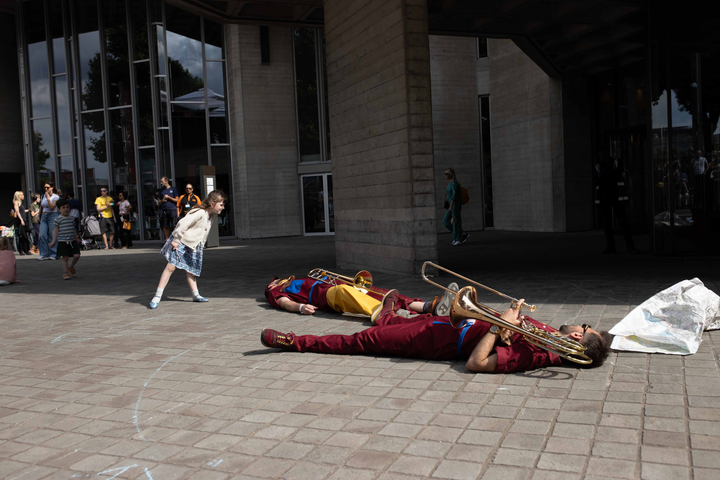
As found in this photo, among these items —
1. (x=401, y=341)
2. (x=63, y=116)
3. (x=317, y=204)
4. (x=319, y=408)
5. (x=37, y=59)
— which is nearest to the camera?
(x=319, y=408)

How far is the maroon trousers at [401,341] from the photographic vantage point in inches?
193

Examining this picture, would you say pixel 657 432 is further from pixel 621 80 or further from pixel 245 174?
pixel 245 174

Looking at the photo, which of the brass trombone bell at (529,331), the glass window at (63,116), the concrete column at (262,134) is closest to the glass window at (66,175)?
the glass window at (63,116)

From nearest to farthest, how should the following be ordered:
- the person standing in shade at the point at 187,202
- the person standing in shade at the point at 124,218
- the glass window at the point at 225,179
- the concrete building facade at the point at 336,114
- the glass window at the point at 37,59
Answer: the concrete building facade at the point at 336,114, the person standing in shade at the point at 187,202, the person standing in shade at the point at 124,218, the glass window at the point at 225,179, the glass window at the point at 37,59

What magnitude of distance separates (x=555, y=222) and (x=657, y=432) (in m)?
15.8

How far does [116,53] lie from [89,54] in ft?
4.59

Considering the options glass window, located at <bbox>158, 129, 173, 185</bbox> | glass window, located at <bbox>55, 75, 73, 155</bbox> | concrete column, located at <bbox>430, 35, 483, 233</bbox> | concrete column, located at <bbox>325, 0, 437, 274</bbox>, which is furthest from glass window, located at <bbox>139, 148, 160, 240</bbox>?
concrete column, located at <bbox>325, 0, 437, 274</bbox>

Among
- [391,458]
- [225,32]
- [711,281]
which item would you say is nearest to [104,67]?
[225,32]

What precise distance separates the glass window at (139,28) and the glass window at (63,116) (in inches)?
150

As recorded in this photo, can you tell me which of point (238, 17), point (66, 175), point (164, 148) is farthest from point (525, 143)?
point (66, 175)

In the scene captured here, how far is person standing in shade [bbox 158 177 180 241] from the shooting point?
62.1 feet

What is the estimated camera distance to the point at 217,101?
22.9 m

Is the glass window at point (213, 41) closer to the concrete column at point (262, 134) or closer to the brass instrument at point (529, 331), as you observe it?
the concrete column at point (262, 134)

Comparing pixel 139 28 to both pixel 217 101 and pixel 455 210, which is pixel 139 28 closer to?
pixel 217 101
